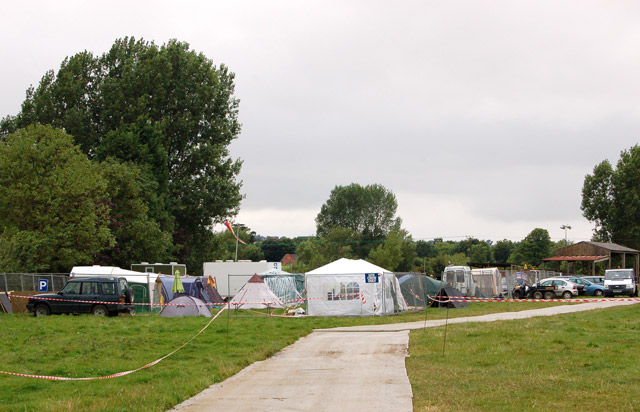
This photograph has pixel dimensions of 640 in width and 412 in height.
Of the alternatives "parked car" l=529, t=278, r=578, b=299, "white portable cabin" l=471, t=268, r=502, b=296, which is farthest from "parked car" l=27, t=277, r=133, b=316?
"parked car" l=529, t=278, r=578, b=299

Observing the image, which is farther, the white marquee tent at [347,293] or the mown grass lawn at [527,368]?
the white marquee tent at [347,293]

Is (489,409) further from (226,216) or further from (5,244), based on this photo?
(226,216)

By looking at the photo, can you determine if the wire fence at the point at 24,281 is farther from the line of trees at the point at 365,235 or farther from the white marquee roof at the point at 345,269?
the line of trees at the point at 365,235

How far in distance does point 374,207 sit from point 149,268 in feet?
233

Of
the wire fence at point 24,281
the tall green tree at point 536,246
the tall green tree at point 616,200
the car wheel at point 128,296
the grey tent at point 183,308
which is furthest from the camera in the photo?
the tall green tree at point 536,246

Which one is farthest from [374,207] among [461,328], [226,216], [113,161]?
[461,328]

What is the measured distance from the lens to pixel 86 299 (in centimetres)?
2931

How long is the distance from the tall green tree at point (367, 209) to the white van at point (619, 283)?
195 ft

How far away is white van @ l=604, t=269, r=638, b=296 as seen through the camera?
4931 cm

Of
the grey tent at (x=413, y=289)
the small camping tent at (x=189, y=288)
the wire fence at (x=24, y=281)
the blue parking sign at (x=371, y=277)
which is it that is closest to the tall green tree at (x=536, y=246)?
the grey tent at (x=413, y=289)

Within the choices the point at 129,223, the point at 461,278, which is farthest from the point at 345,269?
the point at 129,223

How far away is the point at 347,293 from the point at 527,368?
19.1 metres

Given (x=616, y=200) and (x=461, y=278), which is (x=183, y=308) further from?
(x=616, y=200)

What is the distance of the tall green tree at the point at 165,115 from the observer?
51.5m
